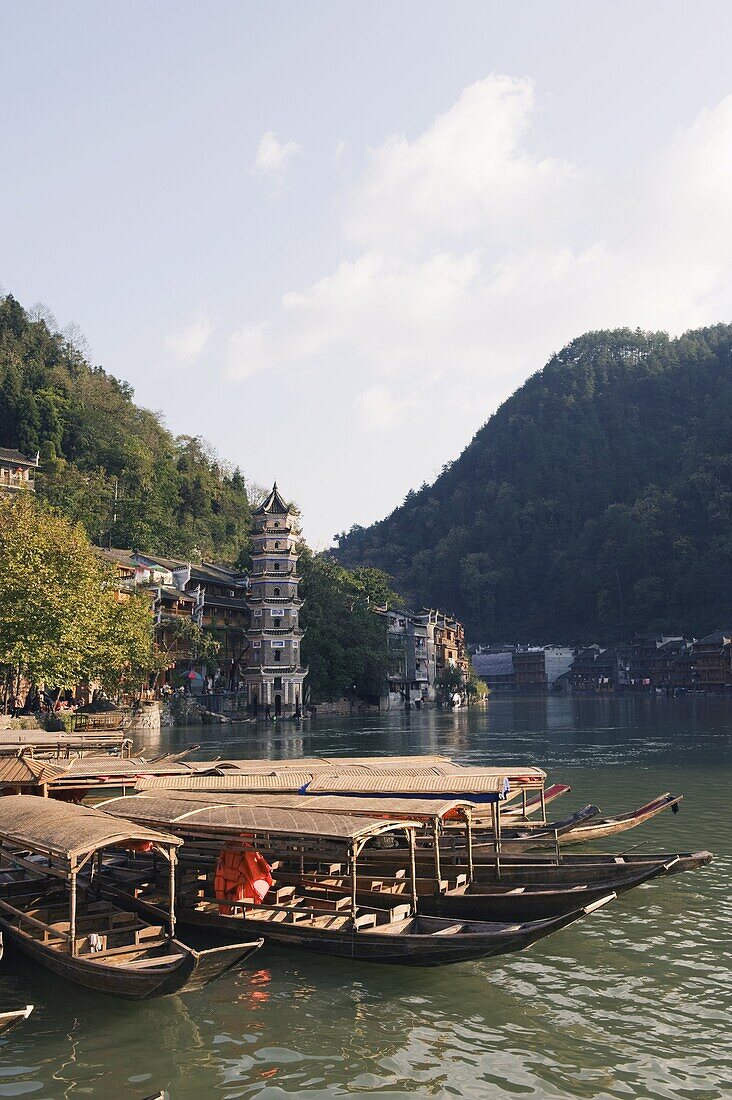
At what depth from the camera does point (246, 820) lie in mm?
13945

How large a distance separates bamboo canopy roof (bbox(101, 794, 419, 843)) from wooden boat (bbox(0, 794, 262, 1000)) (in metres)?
0.68

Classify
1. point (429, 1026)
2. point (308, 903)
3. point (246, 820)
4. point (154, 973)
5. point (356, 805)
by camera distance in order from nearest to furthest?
1. point (154, 973)
2. point (429, 1026)
3. point (246, 820)
4. point (308, 903)
5. point (356, 805)

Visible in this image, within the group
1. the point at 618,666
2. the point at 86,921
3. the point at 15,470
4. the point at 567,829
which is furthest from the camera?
the point at 618,666

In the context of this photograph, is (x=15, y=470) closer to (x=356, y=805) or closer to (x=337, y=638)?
(x=337, y=638)

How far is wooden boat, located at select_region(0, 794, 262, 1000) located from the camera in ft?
36.4

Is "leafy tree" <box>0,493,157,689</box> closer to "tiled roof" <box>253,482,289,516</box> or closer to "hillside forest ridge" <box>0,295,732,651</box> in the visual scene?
"hillside forest ridge" <box>0,295,732,651</box>

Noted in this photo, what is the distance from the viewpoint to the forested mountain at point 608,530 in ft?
512

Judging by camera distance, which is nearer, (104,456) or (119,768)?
(119,768)

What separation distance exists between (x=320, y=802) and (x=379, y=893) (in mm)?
2270

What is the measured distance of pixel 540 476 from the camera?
19438 centimetres

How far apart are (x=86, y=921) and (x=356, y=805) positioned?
4922 mm

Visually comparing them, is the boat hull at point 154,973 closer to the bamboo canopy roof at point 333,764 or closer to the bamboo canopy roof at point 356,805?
the bamboo canopy roof at point 356,805

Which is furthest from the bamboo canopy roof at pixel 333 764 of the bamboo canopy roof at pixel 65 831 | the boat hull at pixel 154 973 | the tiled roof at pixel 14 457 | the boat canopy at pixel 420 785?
the tiled roof at pixel 14 457

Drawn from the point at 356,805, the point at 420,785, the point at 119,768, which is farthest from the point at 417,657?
the point at 356,805
